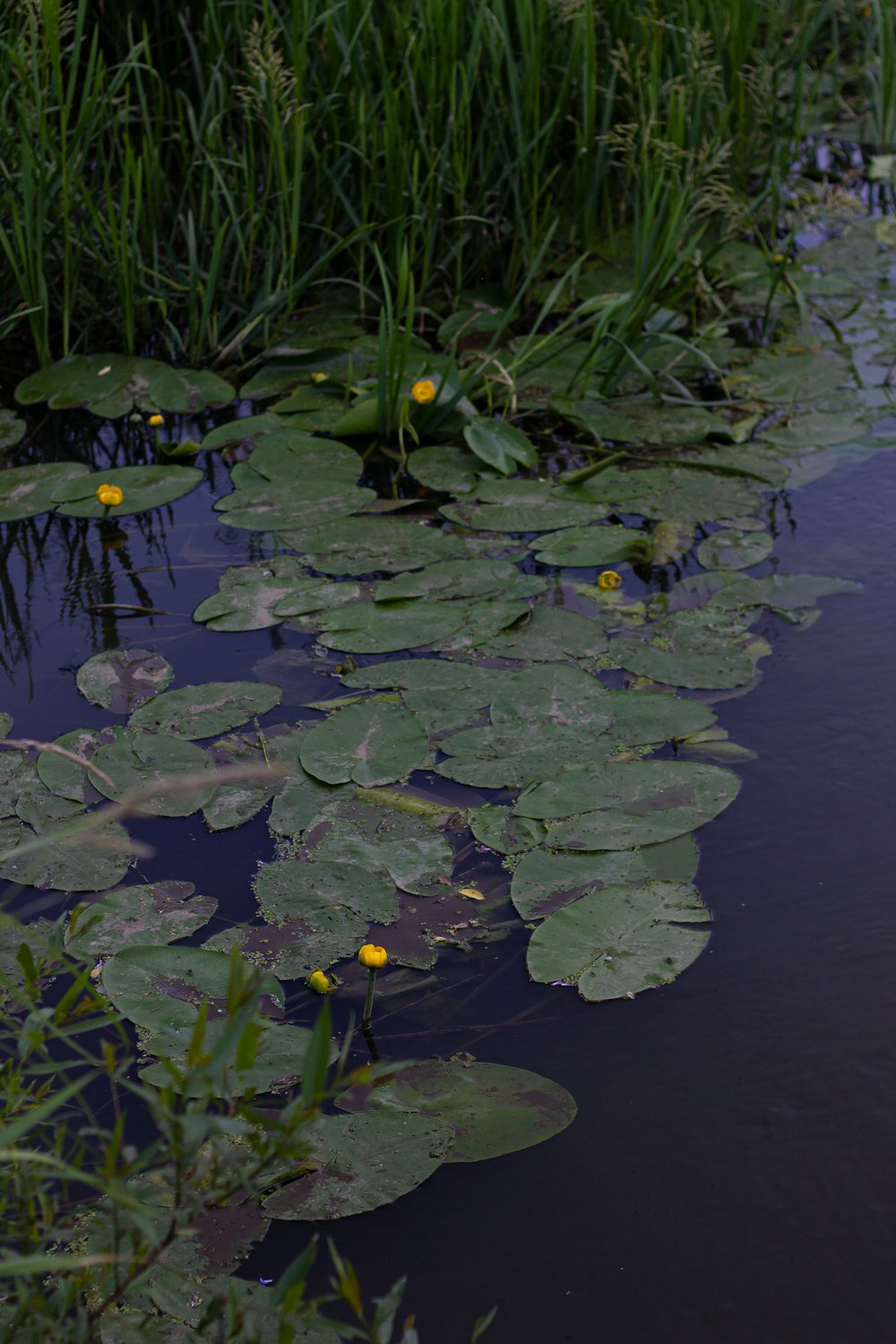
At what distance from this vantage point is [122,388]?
2973 millimetres

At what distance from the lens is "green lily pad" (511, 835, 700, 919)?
158cm

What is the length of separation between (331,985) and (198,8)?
286cm

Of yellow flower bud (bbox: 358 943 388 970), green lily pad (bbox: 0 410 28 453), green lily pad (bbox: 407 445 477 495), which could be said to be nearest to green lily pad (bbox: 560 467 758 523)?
green lily pad (bbox: 407 445 477 495)

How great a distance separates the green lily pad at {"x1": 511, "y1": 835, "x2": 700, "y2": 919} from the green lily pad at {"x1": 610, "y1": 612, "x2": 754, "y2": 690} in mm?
393

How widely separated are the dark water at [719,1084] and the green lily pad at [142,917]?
0.04 metres

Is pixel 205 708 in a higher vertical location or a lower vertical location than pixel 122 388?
lower

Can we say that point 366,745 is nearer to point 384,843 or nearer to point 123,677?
point 384,843

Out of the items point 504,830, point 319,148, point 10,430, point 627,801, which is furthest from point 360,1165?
point 319,148

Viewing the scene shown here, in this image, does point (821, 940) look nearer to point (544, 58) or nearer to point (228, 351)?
point (228, 351)

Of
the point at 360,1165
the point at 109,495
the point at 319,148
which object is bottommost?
the point at 360,1165

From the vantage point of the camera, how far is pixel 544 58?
3.37 meters

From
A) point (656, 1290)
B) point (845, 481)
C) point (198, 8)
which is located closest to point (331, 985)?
point (656, 1290)

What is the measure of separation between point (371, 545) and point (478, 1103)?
132cm

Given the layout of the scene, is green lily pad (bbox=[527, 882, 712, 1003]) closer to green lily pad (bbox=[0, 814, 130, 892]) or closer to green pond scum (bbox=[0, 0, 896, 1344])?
green pond scum (bbox=[0, 0, 896, 1344])
